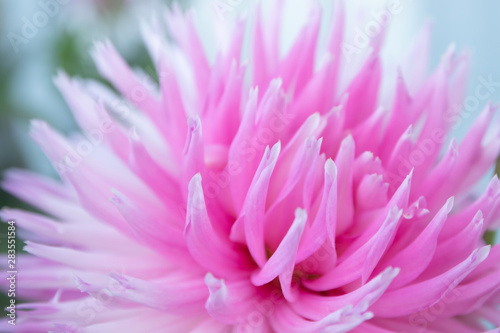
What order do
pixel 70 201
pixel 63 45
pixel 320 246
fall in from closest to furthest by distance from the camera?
1. pixel 320 246
2. pixel 70 201
3. pixel 63 45

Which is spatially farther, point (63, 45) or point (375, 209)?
point (63, 45)

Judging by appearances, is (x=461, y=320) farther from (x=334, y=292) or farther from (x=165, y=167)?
(x=165, y=167)

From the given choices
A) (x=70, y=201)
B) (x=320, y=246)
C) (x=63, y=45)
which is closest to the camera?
(x=320, y=246)

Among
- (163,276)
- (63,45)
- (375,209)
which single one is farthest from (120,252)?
(63,45)

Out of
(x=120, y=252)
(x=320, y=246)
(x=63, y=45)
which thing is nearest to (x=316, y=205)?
(x=320, y=246)

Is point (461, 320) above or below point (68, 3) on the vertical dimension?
below

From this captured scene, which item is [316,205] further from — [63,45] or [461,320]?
[63,45]
